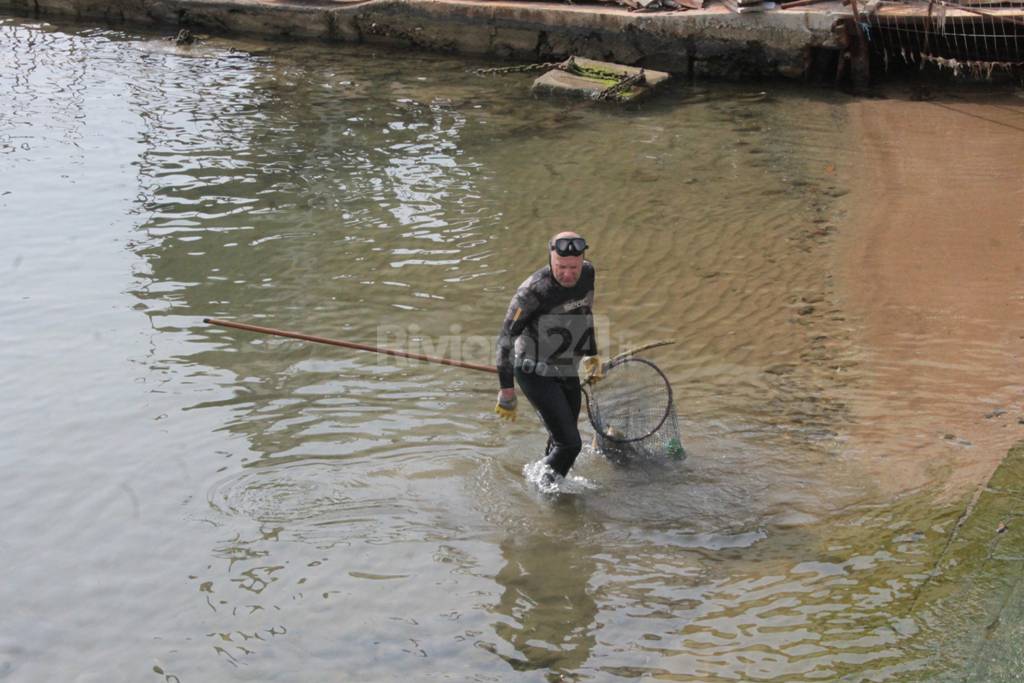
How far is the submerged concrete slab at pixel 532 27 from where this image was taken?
51.8 feet

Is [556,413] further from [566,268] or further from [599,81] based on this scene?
[599,81]

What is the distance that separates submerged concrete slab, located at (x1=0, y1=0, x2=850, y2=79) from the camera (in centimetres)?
1578

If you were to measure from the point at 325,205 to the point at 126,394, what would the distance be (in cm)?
416

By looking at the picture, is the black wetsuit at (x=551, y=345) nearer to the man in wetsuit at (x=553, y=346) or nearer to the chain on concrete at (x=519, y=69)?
the man in wetsuit at (x=553, y=346)

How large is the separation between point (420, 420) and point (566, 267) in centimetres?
220

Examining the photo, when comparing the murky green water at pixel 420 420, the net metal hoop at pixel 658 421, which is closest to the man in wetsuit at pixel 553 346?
the net metal hoop at pixel 658 421

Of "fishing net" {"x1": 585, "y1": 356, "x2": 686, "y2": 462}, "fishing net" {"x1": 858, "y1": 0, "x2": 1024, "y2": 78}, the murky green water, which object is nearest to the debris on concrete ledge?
the murky green water

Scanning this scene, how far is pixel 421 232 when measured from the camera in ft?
37.1

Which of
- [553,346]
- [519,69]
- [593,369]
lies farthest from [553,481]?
[519,69]

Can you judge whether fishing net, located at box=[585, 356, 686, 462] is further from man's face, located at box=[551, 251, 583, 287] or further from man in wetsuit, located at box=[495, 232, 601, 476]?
man's face, located at box=[551, 251, 583, 287]

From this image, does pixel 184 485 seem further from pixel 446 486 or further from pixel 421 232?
pixel 421 232

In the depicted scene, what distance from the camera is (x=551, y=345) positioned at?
686 cm

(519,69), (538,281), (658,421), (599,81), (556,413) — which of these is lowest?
(658,421)

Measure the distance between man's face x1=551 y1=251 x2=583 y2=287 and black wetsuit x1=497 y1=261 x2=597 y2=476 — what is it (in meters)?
0.08
